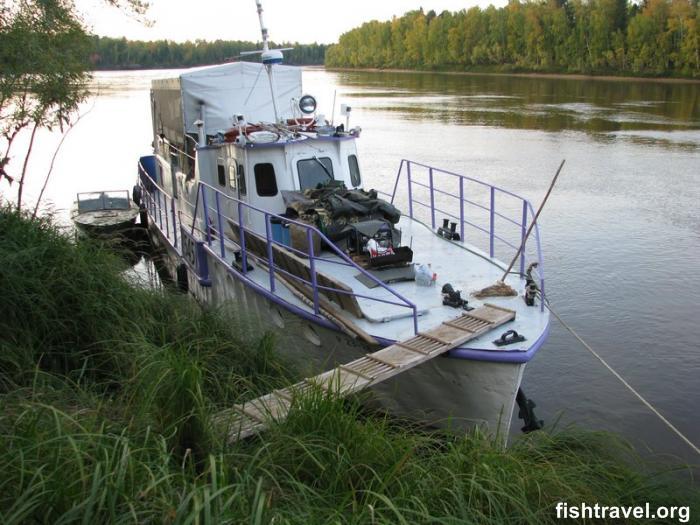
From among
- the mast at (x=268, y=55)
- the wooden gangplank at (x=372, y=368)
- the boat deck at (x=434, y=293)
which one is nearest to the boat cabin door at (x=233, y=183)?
the boat deck at (x=434, y=293)

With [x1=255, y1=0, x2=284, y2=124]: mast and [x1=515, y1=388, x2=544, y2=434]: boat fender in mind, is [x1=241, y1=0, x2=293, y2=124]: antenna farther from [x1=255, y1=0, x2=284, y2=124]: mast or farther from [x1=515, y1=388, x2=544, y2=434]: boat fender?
[x1=515, y1=388, x2=544, y2=434]: boat fender

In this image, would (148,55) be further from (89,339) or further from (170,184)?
(89,339)

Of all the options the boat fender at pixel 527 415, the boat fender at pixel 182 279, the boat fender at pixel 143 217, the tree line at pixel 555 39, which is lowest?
the boat fender at pixel 527 415

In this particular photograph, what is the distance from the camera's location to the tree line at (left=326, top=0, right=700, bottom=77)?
69812mm

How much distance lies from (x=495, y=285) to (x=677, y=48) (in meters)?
73.0

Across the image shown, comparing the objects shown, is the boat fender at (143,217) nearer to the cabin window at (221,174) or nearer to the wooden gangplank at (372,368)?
the cabin window at (221,174)

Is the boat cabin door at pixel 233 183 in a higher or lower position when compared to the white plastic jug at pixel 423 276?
higher

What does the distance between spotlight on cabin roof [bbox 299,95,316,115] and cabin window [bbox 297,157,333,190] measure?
191 cm

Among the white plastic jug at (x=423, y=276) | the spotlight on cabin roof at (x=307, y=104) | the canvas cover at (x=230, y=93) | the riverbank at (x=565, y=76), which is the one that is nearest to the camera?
the white plastic jug at (x=423, y=276)

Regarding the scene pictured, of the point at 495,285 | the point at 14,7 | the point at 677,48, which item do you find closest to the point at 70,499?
the point at 495,285

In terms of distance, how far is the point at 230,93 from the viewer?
13.8 meters

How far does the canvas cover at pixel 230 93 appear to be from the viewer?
13.6 meters

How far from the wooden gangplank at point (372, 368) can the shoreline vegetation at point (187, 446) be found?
20cm

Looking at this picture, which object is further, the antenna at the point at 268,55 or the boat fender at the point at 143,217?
the boat fender at the point at 143,217
